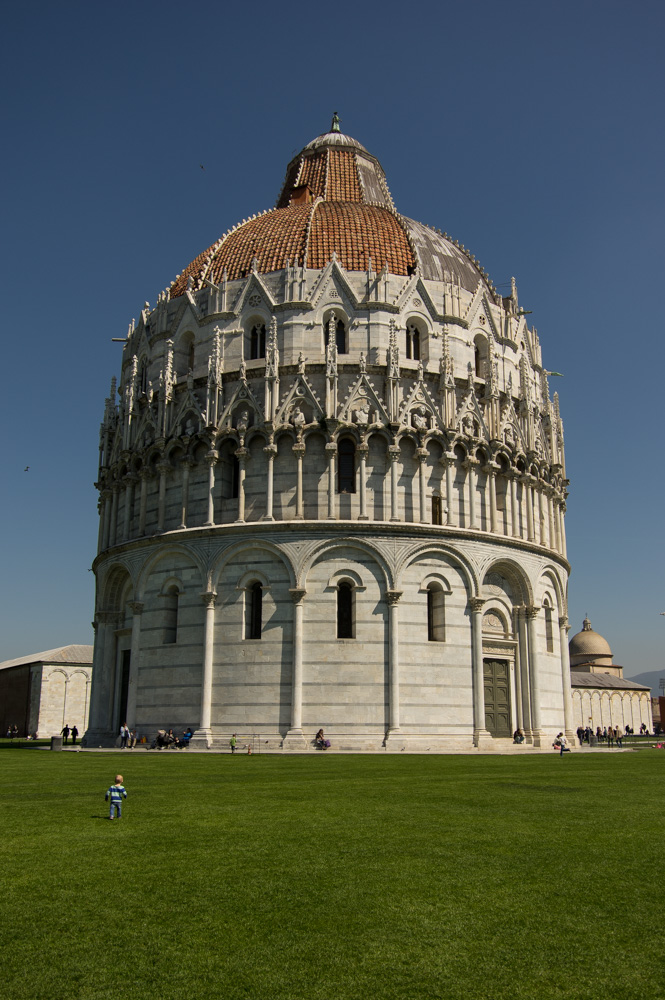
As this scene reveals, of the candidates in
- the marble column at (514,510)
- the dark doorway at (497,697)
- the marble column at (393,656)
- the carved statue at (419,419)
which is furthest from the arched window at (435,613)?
the carved statue at (419,419)

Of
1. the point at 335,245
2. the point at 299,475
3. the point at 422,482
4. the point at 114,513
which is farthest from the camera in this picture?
the point at 114,513

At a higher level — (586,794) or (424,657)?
(424,657)

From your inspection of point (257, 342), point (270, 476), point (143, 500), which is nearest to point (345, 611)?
point (270, 476)

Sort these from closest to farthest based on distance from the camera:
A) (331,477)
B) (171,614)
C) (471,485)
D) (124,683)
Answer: (331,477)
(171,614)
(471,485)
(124,683)

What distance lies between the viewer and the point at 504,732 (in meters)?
39.3

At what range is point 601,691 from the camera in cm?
8906

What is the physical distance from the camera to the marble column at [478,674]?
36688 mm

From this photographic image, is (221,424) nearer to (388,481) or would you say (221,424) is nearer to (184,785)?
(388,481)

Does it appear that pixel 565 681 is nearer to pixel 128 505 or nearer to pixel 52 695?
pixel 128 505

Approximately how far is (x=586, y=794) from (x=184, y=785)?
8436 mm

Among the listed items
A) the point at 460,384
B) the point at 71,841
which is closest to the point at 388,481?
the point at 460,384

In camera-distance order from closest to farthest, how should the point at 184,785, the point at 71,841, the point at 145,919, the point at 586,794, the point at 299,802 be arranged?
the point at 145,919 → the point at 71,841 → the point at 299,802 → the point at 586,794 → the point at 184,785

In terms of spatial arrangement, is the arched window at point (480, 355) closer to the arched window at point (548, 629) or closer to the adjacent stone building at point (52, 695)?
the arched window at point (548, 629)

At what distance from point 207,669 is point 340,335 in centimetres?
1605
